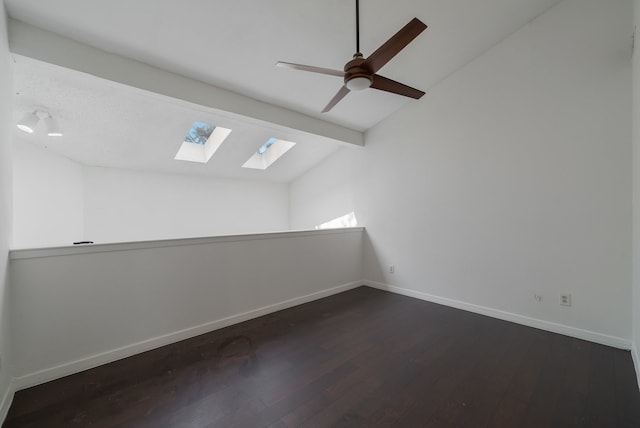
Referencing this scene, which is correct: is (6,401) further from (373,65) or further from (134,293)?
(373,65)

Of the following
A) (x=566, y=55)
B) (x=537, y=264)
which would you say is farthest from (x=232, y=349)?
(x=566, y=55)

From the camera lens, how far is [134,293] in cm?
235

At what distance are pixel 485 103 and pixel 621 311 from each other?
246cm

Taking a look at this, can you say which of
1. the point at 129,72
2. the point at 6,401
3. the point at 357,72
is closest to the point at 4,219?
the point at 6,401

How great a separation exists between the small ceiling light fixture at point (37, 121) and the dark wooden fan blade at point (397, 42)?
3.12 metres

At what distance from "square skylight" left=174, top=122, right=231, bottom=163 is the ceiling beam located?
1.02 meters

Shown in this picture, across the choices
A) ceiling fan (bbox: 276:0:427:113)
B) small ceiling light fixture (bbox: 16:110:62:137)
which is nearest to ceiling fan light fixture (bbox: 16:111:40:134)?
small ceiling light fixture (bbox: 16:110:62:137)

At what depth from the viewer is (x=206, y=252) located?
2.78 meters

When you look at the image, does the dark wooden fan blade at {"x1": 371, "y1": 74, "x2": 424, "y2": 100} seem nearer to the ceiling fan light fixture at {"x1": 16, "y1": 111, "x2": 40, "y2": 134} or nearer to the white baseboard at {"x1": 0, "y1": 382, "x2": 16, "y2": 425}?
the ceiling fan light fixture at {"x1": 16, "y1": 111, "x2": 40, "y2": 134}

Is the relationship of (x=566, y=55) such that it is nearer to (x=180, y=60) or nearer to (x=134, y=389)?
(x=180, y=60)

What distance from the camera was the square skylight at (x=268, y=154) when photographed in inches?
192

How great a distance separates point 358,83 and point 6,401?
10.5ft

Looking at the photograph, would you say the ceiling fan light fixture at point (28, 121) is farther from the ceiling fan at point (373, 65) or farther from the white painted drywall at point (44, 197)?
the ceiling fan at point (373, 65)

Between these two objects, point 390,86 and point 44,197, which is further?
point 44,197
